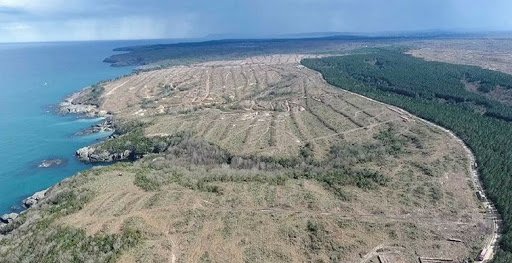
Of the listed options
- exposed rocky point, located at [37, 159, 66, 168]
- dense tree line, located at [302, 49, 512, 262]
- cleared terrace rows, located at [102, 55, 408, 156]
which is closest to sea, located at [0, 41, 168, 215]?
exposed rocky point, located at [37, 159, 66, 168]

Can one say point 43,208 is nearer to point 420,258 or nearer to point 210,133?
point 210,133

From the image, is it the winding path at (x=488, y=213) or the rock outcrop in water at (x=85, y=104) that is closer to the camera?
the winding path at (x=488, y=213)

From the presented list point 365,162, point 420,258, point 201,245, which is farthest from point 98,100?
point 420,258

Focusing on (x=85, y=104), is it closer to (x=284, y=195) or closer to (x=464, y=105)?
(x=284, y=195)

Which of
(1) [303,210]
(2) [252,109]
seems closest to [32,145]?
(2) [252,109]

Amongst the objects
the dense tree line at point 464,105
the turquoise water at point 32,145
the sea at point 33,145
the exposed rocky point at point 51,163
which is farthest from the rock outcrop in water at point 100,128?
the dense tree line at point 464,105

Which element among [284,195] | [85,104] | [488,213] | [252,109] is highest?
[252,109]

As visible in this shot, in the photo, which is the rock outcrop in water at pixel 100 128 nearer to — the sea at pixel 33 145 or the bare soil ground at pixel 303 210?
the sea at pixel 33 145

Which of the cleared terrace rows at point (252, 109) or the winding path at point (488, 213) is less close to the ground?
the cleared terrace rows at point (252, 109)

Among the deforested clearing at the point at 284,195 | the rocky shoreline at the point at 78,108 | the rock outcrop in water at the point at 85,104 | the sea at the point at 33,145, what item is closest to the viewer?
the deforested clearing at the point at 284,195
